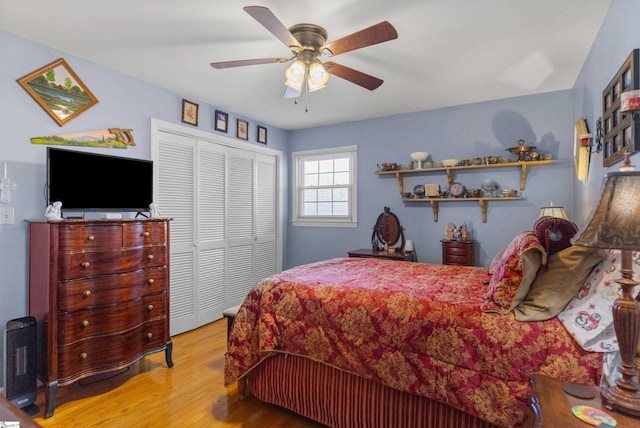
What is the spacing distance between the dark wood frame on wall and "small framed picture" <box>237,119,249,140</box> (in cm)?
361

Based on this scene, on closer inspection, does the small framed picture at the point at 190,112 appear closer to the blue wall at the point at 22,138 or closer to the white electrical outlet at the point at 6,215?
the blue wall at the point at 22,138

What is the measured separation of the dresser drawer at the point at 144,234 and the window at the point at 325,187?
2536mm

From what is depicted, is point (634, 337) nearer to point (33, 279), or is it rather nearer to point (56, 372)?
point (56, 372)

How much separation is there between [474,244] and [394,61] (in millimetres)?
2273

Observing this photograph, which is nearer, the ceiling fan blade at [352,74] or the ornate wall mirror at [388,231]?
the ceiling fan blade at [352,74]

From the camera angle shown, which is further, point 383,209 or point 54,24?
point 383,209

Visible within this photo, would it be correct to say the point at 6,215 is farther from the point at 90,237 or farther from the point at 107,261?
the point at 107,261

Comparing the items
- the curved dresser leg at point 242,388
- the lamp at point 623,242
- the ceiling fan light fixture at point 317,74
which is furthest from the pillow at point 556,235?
the curved dresser leg at point 242,388

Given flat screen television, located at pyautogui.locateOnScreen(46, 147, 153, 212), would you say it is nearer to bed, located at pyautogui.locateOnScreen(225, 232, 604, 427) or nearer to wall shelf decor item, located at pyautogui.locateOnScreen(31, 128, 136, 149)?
wall shelf decor item, located at pyautogui.locateOnScreen(31, 128, 136, 149)

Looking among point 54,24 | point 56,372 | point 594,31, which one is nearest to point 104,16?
point 54,24

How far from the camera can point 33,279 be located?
7.97ft

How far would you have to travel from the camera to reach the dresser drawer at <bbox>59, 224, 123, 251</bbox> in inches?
88.1

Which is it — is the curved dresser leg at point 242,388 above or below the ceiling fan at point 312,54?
below

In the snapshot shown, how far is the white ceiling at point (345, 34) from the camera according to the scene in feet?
6.87
